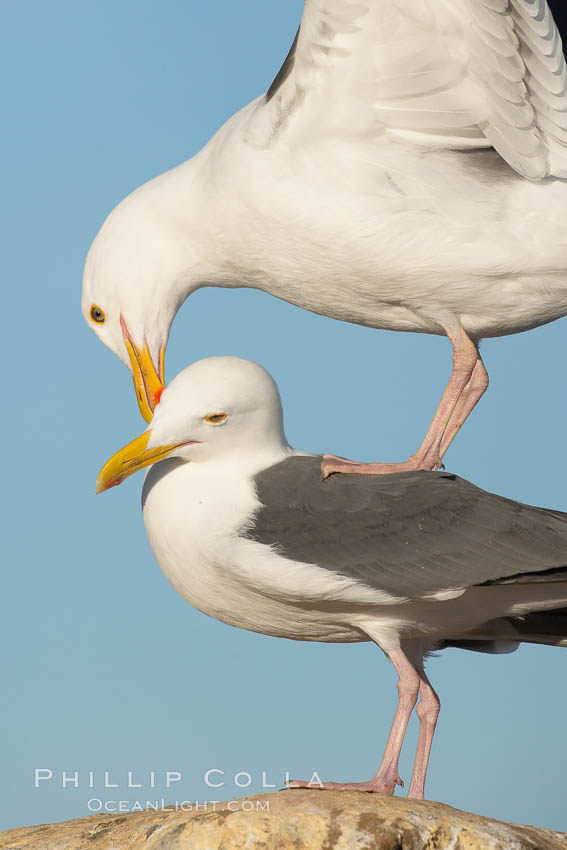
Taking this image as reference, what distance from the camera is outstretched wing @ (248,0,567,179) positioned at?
21.3 ft

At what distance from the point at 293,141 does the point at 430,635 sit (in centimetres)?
264

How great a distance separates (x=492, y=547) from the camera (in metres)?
5.85

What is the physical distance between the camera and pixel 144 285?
7.46m

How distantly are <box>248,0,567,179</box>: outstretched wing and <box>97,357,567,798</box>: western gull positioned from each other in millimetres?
1502

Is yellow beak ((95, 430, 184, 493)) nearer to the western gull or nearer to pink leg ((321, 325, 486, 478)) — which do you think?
the western gull

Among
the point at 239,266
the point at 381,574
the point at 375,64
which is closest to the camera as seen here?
the point at 381,574

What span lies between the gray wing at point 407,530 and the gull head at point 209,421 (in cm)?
20

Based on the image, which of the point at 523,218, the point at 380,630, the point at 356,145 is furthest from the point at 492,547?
the point at 356,145

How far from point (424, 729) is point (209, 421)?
1.78m

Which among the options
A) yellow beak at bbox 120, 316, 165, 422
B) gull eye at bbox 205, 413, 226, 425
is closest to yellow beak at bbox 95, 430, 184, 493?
gull eye at bbox 205, 413, 226, 425

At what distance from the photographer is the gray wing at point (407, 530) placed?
5.79 metres

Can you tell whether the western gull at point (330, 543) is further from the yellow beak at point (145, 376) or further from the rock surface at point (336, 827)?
the yellow beak at point (145, 376)

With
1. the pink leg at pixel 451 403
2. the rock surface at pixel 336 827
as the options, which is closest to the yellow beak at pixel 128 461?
the pink leg at pixel 451 403

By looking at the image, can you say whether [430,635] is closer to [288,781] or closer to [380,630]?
[380,630]
